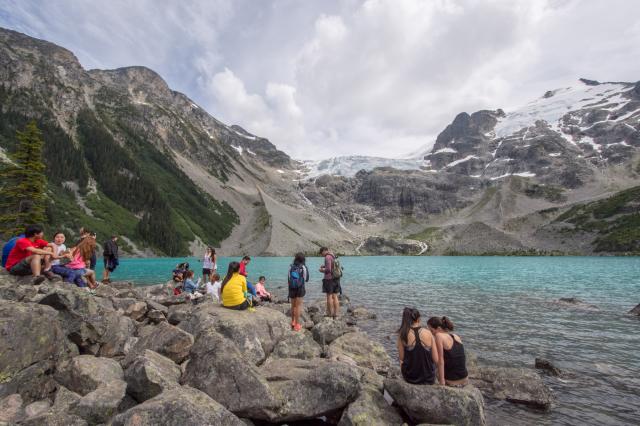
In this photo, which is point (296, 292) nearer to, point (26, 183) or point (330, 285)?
point (330, 285)

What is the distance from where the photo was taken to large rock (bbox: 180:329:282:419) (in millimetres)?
8086

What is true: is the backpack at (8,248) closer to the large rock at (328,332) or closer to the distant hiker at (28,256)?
the distant hiker at (28,256)

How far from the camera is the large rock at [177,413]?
19.5ft

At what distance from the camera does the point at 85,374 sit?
850cm

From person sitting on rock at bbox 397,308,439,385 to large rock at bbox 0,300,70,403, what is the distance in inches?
356

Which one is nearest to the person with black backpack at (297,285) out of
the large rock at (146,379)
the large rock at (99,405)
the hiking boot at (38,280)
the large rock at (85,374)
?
the large rock at (146,379)

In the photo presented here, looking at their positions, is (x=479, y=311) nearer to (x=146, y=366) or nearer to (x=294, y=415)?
A: (x=294, y=415)

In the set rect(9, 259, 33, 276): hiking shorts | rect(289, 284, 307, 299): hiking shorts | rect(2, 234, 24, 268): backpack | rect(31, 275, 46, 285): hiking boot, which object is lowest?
rect(289, 284, 307, 299): hiking shorts

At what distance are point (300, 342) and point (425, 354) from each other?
18.3 ft

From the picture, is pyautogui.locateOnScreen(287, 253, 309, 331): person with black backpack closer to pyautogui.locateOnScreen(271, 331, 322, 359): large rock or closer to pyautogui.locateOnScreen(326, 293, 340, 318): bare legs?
pyautogui.locateOnScreen(271, 331, 322, 359): large rock

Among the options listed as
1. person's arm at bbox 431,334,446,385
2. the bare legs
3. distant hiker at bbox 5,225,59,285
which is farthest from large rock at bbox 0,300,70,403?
the bare legs

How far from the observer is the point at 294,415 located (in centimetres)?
847

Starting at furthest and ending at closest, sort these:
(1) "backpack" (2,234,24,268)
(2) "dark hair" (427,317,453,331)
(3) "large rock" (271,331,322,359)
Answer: (1) "backpack" (2,234,24,268) → (3) "large rock" (271,331,322,359) → (2) "dark hair" (427,317,453,331)

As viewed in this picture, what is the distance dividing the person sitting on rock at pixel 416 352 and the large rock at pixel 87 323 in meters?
9.30
